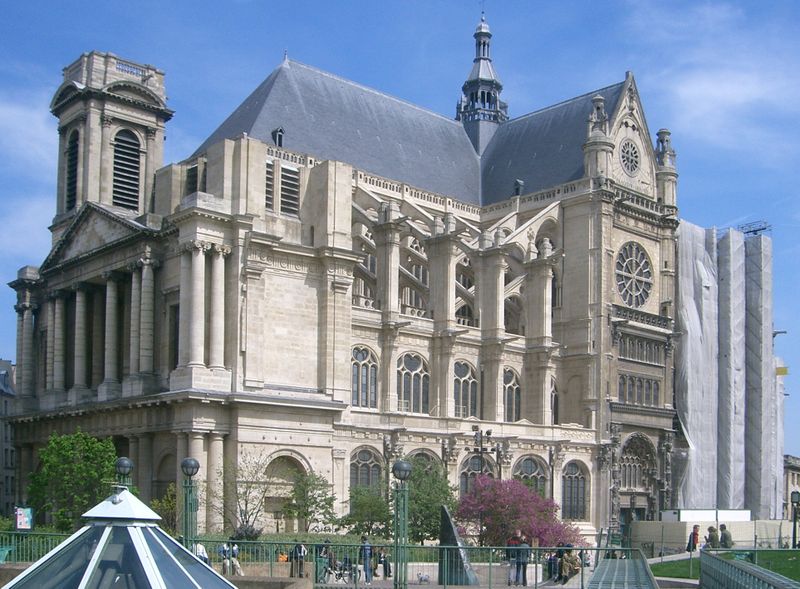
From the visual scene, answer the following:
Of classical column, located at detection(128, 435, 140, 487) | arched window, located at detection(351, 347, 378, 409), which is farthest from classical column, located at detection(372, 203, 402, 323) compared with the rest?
classical column, located at detection(128, 435, 140, 487)

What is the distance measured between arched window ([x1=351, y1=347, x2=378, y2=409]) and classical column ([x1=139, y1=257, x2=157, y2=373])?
8.66 m

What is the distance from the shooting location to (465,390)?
53.0 m

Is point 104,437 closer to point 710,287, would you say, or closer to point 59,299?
point 59,299

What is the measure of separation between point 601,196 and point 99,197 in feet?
82.7

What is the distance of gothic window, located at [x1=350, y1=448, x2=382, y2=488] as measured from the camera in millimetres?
44875

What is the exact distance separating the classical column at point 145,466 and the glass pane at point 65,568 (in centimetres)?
3540

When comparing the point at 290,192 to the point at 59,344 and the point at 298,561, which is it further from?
the point at 298,561

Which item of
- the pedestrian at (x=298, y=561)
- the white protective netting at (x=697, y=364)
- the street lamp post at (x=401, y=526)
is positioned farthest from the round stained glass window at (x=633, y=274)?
the street lamp post at (x=401, y=526)

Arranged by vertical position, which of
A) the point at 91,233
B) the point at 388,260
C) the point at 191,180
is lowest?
the point at 388,260

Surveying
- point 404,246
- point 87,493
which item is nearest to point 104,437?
point 87,493

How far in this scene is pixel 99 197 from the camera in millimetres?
51031

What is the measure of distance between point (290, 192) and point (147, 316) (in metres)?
7.56

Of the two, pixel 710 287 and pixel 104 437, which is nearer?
pixel 104 437

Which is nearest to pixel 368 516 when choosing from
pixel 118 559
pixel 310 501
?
pixel 310 501
